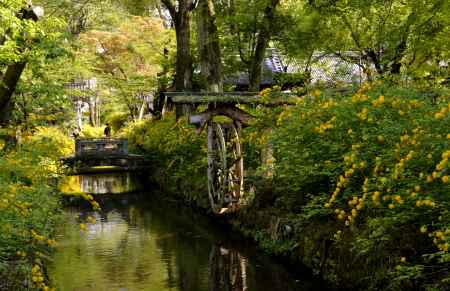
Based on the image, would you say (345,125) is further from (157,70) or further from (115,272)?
(157,70)

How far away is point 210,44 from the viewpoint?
21094 millimetres

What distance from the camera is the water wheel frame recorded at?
52.1ft

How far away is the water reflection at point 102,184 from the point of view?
29703 millimetres

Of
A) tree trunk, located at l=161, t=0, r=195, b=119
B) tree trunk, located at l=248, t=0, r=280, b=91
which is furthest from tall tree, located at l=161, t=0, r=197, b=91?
tree trunk, located at l=248, t=0, r=280, b=91

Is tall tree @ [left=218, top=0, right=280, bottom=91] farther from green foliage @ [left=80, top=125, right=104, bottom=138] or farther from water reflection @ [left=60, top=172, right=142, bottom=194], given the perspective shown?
green foliage @ [left=80, top=125, right=104, bottom=138]

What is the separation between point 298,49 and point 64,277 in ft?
44.7

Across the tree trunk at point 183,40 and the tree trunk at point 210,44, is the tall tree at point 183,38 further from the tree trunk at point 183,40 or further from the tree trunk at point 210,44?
the tree trunk at point 210,44

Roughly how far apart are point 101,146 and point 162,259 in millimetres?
18427

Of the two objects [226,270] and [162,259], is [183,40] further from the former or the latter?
[226,270]

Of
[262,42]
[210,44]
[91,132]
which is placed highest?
[262,42]

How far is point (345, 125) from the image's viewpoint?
10148 mm

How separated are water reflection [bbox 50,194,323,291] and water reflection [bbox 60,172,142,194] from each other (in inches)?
385

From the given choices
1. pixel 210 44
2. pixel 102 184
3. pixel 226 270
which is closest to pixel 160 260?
pixel 226 270

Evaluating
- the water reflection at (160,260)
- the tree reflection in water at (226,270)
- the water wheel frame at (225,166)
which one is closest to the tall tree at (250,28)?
the water wheel frame at (225,166)
